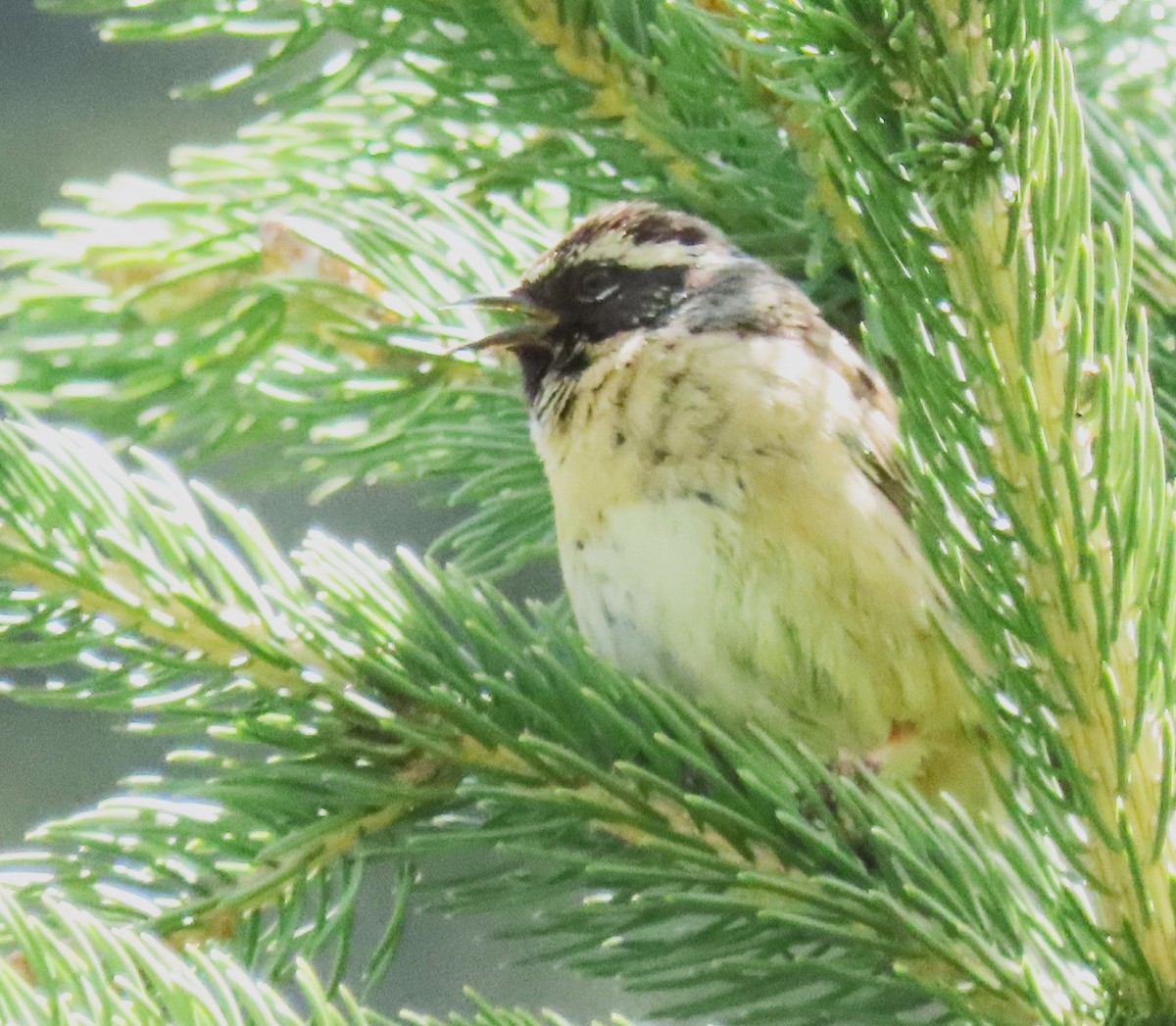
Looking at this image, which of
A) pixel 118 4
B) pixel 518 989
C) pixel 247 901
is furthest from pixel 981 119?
pixel 518 989

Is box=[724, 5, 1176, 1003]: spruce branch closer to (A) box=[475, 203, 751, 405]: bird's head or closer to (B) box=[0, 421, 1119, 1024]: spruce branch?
(B) box=[0, 421, 1119, 1024]: spruce branch

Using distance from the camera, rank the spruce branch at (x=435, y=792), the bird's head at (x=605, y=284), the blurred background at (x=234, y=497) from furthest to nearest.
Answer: the blurred background at (x=234, y=497) → the bird's head at (x=605, y=284) → the spruce branch at (x=435, y=792)

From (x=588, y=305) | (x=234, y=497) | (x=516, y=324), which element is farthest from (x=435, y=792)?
(x=234, y=497)

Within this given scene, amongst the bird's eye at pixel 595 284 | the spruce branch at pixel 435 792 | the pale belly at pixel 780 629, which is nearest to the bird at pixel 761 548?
the pale belly at pixel 780 629

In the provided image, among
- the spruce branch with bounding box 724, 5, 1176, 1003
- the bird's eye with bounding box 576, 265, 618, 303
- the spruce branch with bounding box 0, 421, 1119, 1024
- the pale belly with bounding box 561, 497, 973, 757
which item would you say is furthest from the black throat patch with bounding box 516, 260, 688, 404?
the spruce branch with bounding box 724, 5, 1176, 1003

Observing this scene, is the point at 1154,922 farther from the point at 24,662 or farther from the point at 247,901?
the point at 24,662

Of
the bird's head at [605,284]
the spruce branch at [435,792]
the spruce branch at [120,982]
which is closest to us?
the spruce branch at [120,982]

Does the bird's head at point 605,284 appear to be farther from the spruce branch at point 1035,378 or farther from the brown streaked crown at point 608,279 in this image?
the spruce branch at point 1035,378

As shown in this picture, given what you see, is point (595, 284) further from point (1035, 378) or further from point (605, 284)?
point (1035, 378)
